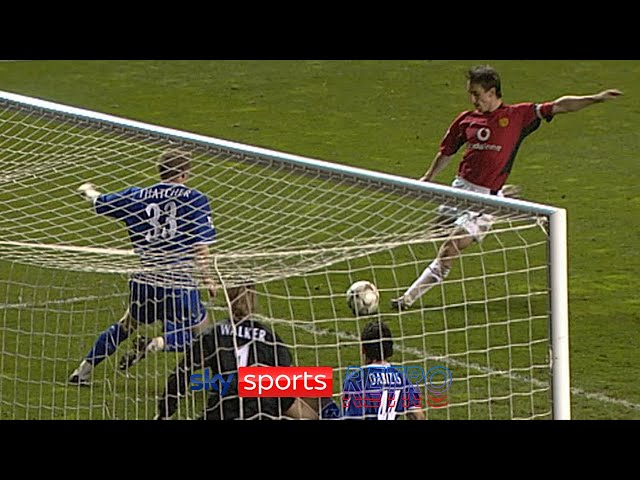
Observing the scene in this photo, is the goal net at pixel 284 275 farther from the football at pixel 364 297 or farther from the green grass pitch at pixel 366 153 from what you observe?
the football at pixel 364 297

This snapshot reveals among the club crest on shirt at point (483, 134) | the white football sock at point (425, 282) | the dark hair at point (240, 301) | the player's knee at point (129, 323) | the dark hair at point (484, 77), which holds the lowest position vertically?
the player's knee at point (129, 323)

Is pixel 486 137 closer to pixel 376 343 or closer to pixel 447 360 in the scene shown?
pixel 447 360

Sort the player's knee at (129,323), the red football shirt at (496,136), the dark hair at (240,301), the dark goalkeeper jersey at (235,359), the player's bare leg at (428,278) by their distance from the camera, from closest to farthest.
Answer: the dark goalkeeper jersey at (235,359) < the dark hair at (240,301) < the player's knee at (129,323) < the player's bare leg at (428,278) < the red football shirt at (496,136)

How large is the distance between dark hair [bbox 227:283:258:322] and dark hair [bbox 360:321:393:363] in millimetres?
624

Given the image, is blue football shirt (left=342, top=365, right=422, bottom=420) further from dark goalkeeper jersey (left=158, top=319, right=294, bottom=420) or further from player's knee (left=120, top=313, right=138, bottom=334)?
player's knee (left=120, top=313, right=138, bottom=334)

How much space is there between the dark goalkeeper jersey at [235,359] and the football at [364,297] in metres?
0.63

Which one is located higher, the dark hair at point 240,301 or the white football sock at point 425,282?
the white football sock at point 425,282

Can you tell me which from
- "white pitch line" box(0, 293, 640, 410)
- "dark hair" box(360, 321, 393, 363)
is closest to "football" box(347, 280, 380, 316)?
"white pitch line" box(0, 293, 640, 410)

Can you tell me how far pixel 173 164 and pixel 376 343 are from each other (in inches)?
58.9

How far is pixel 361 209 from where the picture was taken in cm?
837

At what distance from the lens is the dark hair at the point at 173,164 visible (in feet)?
24.4

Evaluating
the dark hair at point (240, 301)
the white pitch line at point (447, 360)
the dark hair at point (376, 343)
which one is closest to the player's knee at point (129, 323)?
the white pitch line at point (447, 360)

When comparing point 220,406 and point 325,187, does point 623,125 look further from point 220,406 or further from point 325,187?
point 220,406

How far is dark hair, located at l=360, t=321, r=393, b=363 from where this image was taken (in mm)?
6967
